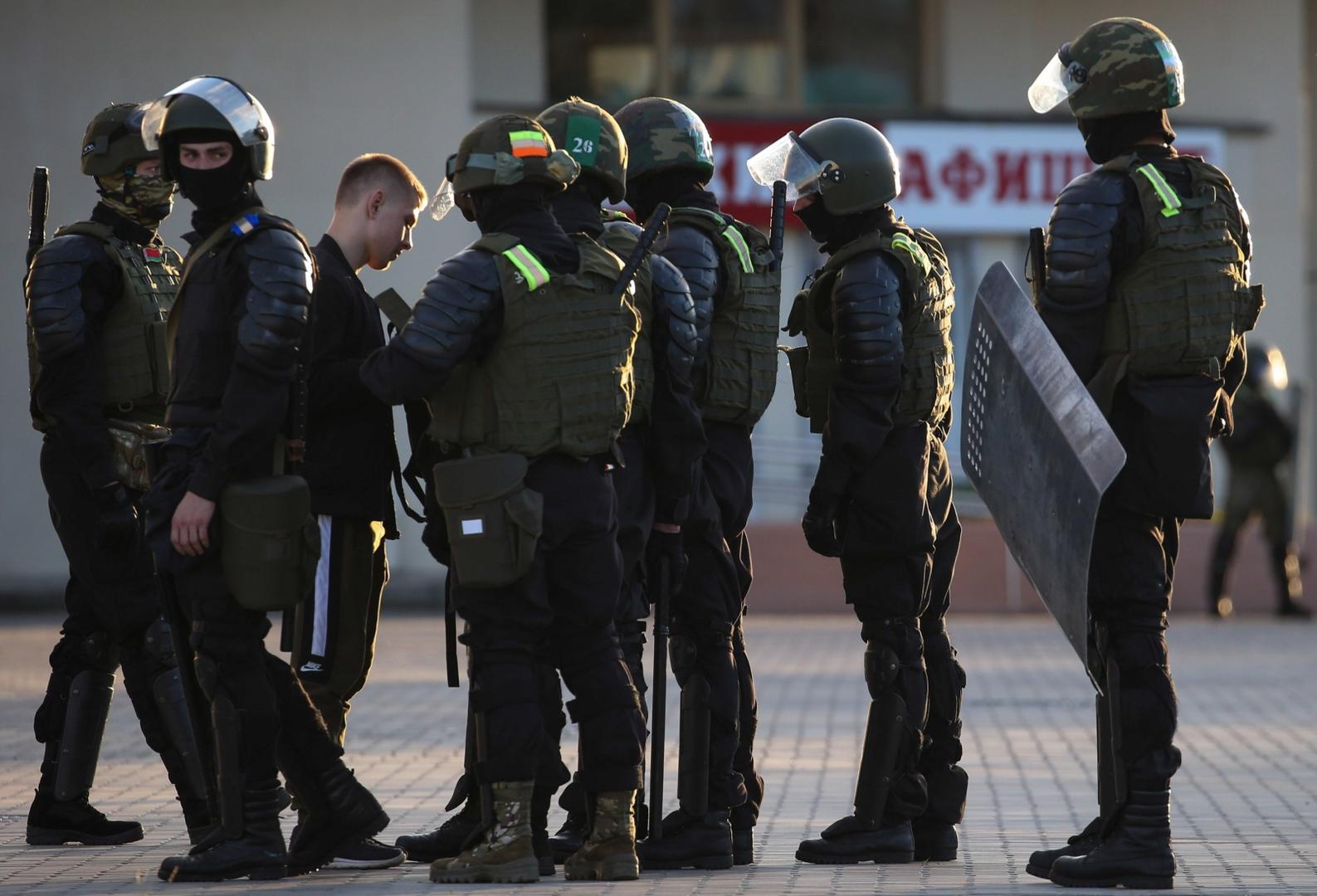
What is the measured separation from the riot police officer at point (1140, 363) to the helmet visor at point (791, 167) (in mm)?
996

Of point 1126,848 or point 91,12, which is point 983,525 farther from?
point 1126,848

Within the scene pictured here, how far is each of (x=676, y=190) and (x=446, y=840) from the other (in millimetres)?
1943

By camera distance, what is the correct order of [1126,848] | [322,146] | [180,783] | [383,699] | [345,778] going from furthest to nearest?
1. [322,146]
2. [383,699]
3. [180,783]
4. [345,778]
5. [1126,848]

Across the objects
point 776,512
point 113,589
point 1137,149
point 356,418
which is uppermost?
point 1137,149

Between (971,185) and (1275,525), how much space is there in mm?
4606

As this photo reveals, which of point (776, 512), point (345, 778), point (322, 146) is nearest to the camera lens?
point (345, 778)

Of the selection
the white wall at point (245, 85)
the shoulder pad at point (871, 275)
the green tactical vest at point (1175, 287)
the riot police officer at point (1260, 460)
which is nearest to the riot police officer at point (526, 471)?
the shoulder pad at point (871, 275)

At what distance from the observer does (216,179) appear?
5.73 metres

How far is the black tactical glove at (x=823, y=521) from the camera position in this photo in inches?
251

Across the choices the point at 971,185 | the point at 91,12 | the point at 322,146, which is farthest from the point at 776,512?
the point at 91,12

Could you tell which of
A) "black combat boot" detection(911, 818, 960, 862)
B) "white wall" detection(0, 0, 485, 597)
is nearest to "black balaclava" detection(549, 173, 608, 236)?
"black combat boot" detection(911, 818, 960, 862)

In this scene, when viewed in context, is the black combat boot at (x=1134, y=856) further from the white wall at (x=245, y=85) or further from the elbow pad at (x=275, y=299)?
the white wall at (x=245, y=85)

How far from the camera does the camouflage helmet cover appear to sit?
567 centimetres

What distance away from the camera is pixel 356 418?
6.23 meters
